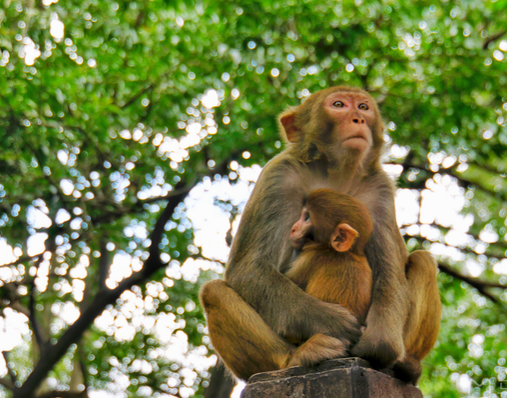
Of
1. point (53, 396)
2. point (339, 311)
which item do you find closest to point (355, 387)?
point (339, 311)

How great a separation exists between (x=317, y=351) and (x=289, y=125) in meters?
1.60

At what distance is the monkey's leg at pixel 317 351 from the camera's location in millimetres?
2553

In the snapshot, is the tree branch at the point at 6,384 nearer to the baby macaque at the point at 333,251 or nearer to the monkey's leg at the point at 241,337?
the monkey's leg at the point at 241,337

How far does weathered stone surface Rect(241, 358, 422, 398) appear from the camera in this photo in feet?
7.98

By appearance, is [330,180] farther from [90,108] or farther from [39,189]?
[39,189]

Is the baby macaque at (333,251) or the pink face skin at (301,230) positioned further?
the pink face skin at (301,230)

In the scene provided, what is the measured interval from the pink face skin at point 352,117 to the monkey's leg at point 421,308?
0.72 m

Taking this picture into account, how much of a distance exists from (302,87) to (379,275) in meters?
4.50

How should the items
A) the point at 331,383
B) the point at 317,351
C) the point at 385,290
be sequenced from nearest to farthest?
the point at 331,383, the point at 317,351, the point at 385,290

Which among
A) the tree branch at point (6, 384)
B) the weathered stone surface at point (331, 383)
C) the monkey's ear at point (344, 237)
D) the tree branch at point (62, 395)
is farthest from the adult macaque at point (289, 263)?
the tree branch at point (6, 384)

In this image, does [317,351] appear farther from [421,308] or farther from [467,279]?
[467,279]

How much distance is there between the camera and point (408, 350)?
2889 mm

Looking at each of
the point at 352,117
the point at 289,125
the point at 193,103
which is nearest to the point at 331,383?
the point at 352,117

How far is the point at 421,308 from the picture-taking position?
2961 millimetres
